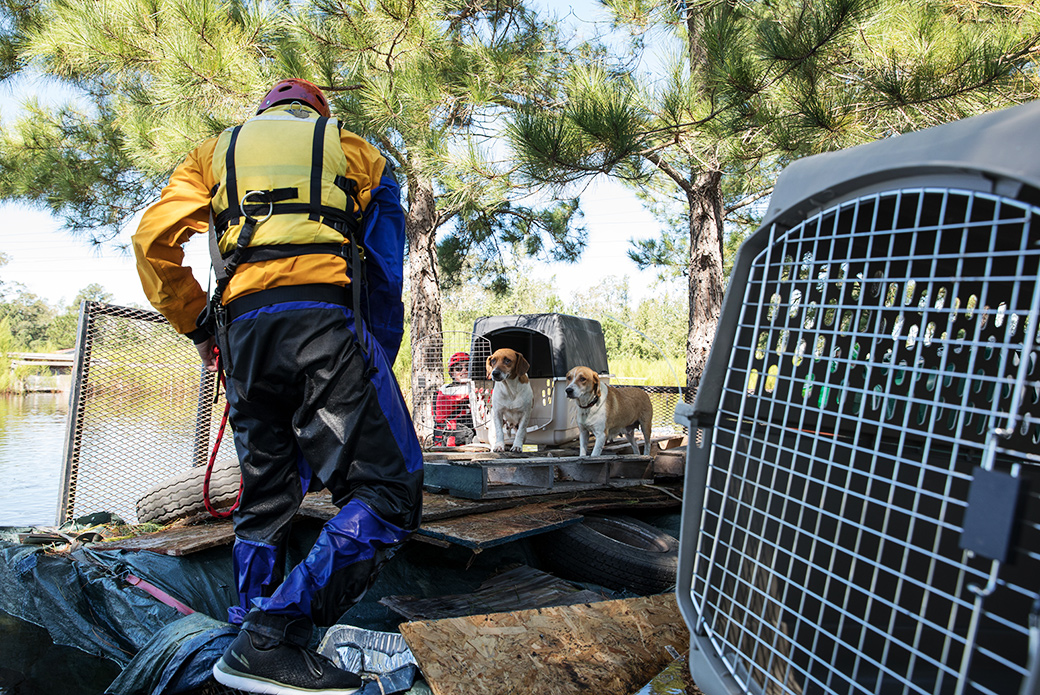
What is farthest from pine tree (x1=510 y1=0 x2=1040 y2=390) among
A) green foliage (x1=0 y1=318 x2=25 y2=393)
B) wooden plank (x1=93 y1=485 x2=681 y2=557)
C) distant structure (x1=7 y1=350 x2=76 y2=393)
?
green foliage (x1=0 y1=318 x2=25 y2=393)

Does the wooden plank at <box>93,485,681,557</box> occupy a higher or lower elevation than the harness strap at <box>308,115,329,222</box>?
lower

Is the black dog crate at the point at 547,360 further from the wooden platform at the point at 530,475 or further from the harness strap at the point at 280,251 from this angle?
the harness strap at the point at 280,251

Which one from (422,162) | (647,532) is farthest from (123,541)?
(422,162)

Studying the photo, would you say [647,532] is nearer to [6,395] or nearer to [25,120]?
[25,120]

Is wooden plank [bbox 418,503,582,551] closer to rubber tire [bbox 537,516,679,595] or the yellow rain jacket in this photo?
rubber tire [bbox 537,516,679,595]

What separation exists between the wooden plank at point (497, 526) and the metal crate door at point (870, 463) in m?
1.16

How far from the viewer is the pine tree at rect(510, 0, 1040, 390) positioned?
466cm

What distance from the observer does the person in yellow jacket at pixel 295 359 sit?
1.78 metres

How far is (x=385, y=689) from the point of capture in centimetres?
182

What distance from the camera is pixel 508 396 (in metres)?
5.44

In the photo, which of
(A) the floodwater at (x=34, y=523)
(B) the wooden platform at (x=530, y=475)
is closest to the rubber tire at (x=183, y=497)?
(A) the floodwater at (x=34, y=523)

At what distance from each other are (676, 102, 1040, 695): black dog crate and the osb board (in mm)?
403

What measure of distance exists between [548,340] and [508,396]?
76 cm

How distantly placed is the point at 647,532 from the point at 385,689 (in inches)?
78.0
